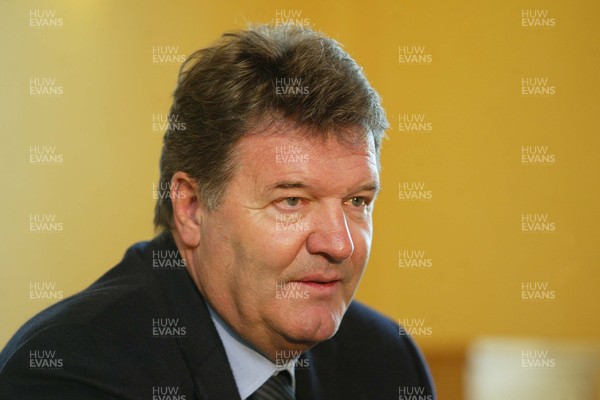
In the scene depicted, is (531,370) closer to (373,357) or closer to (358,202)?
(373,357)

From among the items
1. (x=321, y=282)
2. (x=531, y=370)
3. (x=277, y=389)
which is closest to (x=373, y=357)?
(x=277, y=389)

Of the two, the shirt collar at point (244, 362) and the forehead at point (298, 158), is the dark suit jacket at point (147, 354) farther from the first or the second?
the forehead at point (298, 158)

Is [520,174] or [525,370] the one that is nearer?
[525,370]

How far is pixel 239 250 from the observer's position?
1.54 metres

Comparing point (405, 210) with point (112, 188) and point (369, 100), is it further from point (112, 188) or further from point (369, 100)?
point (369, 100)

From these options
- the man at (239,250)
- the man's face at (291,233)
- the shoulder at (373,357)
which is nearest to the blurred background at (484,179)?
the shoulder at (373,357)

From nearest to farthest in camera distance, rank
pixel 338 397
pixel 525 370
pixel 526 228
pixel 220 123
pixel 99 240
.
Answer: pixel 220 123 → pixel 338 397 → pixel 99 240 → pixel 525 370 → pixel 526 228

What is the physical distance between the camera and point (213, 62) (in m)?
1.61

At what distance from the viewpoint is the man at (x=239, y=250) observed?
1462 millimetres

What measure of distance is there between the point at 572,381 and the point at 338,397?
1760 mm

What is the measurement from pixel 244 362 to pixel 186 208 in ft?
1.08

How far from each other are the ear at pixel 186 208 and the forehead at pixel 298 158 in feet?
0.46

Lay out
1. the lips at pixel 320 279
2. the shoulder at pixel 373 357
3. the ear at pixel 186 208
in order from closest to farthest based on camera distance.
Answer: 1. the lips at pixel 320 279
2. the ear at pixel 186 208
3. the shoulder at pixel 373 357

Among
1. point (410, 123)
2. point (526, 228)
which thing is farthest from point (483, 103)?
point (526, 228)
